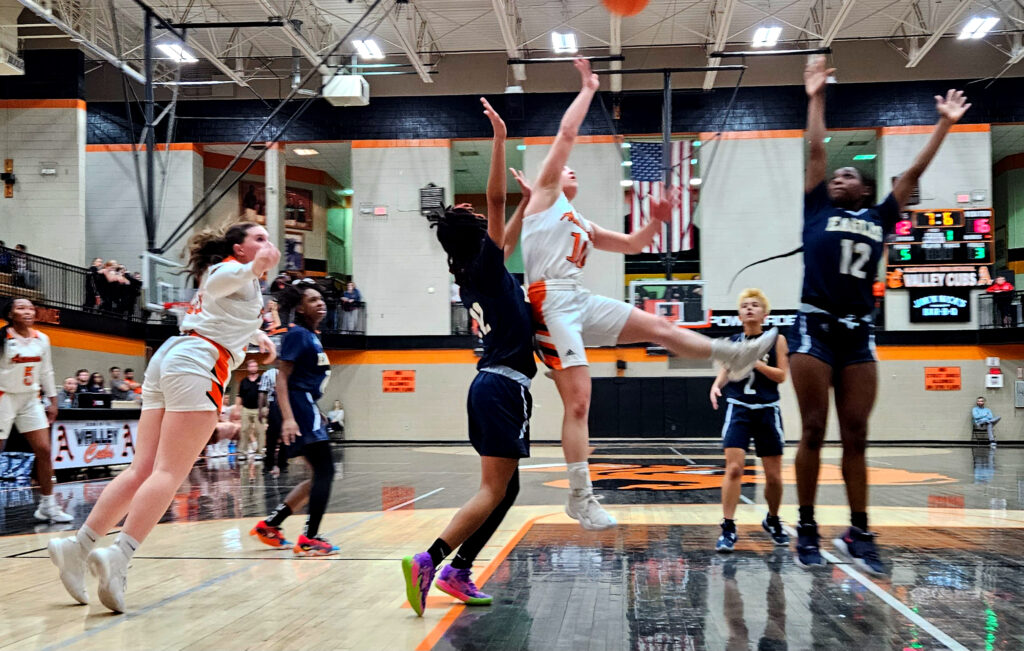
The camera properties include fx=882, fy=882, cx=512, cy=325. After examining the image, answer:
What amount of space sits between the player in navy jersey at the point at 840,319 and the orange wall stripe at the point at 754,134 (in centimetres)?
2058

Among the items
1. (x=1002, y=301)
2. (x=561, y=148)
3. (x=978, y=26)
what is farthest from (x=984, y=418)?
(x=561, y=148)

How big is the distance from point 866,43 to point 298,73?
1556 centimetres

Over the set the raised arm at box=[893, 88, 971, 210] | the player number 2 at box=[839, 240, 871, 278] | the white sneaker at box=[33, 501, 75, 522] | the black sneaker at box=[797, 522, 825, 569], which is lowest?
the white sneaker at box=[33, 501, 75, 522]

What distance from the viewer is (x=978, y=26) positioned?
67.3ft

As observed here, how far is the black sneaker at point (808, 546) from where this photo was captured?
177 inches

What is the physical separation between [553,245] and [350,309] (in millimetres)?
20812

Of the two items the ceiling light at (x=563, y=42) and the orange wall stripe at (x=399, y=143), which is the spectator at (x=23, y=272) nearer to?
the orange wall stripe at (x=399, y=143)

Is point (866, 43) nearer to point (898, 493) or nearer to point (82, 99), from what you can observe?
point (898, 493)

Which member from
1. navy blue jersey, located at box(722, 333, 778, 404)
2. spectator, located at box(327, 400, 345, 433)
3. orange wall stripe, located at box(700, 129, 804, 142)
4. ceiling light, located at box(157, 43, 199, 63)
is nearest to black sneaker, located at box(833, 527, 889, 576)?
navy blue jersey, located at box(722, 333, 778, 404)

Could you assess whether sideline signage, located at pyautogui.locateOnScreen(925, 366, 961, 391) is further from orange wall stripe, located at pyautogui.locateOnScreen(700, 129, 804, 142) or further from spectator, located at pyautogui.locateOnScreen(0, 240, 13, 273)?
spectator, located at pyautogui.locateOnScreen(0, 240, 13, 273)

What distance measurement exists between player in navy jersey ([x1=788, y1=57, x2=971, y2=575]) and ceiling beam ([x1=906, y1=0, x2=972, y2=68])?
17914 mm

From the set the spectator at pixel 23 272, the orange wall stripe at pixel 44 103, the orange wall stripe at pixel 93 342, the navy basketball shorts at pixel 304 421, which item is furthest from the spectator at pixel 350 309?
the navy basketball shorts at pixel 304 421

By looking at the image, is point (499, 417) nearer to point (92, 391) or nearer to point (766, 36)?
point (92, 391)

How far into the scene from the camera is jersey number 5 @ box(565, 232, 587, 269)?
15.2 ft
